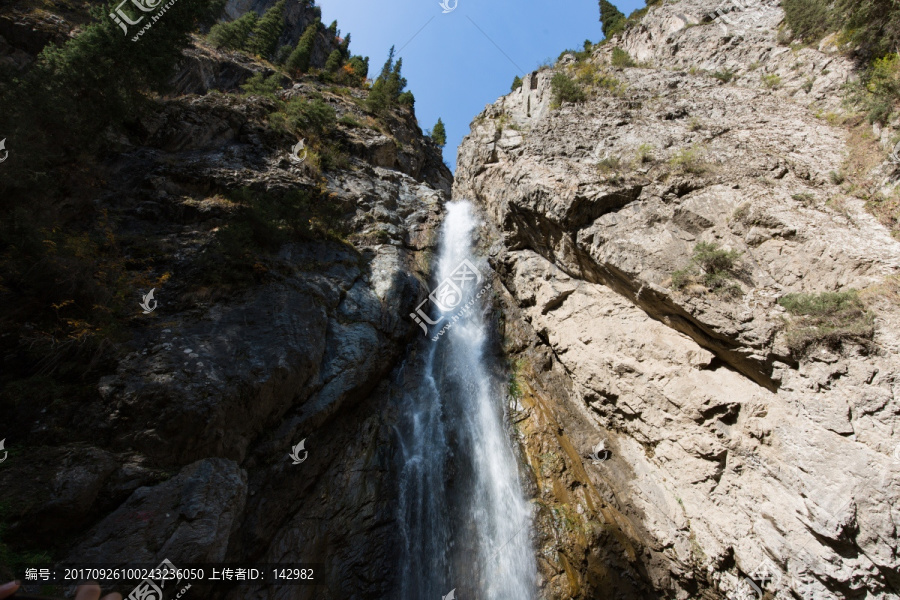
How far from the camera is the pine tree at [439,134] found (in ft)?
140

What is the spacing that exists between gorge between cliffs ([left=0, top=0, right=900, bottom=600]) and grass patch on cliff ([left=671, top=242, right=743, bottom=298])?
58 millimetres

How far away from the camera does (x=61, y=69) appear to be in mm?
11062

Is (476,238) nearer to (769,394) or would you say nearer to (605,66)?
(605,66)

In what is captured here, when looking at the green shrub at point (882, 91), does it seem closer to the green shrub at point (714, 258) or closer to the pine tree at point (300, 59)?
the green shrub at point (714, 258)

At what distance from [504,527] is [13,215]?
1311cm

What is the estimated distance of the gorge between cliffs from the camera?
678 centimetres

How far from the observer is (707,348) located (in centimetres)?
924
